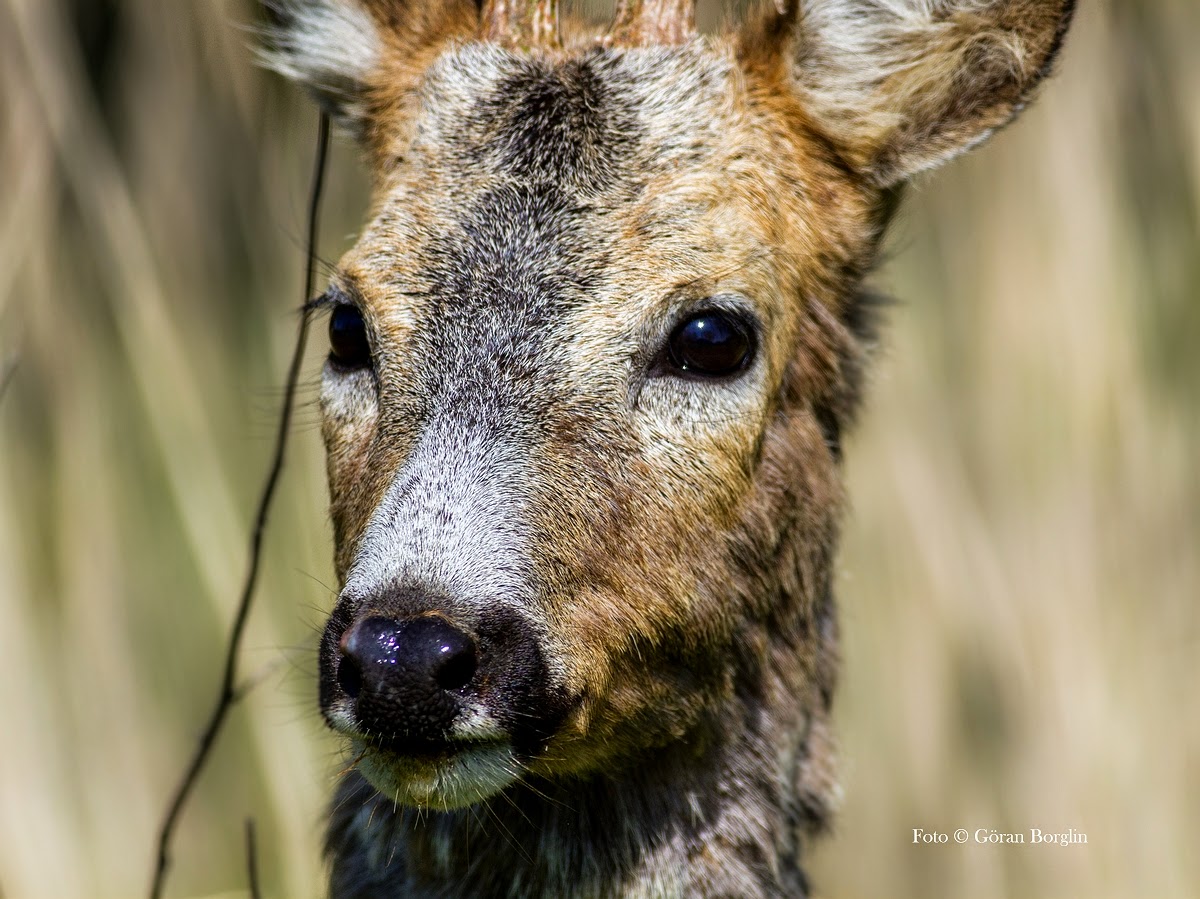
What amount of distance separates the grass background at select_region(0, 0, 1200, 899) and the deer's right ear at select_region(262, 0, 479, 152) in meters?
1.84

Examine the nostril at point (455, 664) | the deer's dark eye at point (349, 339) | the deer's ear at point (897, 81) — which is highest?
the deer's ear at point (897, 81)

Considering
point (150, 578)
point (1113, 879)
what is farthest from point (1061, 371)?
point (150, 578)

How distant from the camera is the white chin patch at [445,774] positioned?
2.73 m

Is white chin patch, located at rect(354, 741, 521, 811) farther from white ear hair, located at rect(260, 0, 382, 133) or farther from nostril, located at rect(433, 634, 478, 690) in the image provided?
white ear hair, located at rect(260, 0, 382, 133)

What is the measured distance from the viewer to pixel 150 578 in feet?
22.6

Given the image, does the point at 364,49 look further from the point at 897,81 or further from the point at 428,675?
the point at 428,675

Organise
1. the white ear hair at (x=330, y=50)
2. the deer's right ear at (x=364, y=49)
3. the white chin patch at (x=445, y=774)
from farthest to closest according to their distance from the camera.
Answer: the white ear hair at (x=330, y=50), the deer's right ear at (x=364, y=49), the white chin patch at (x=445, y=774)

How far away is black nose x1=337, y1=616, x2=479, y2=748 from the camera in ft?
8.41

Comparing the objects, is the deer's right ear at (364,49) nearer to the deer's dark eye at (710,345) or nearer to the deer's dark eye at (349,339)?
the deer's dark eye at (349,339)

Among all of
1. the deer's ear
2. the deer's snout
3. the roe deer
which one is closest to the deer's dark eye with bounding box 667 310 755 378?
the roe deer

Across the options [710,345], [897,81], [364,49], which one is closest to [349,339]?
[710,345]

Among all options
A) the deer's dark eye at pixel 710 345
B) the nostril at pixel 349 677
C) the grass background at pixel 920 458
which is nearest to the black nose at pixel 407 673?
the nostril at pixel 349 677

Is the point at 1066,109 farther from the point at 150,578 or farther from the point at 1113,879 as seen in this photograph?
the point at 150,578

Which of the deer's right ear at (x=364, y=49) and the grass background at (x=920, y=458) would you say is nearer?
the deer's right ear at (x=364, y=49)
